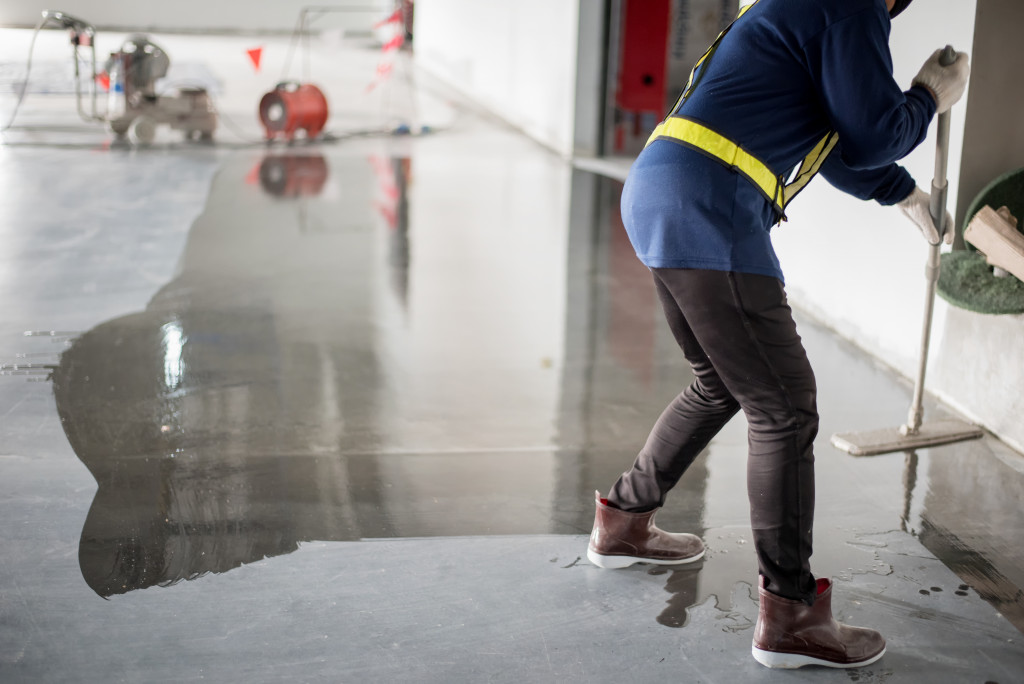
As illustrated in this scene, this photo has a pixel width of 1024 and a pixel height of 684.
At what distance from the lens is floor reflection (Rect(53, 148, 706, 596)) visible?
2.86 m

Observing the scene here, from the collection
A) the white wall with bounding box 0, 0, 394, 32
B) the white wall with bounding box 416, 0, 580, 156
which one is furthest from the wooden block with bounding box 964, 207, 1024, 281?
the white wall with bounding box 0, 0, 394, 32

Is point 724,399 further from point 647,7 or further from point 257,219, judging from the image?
point 647,7

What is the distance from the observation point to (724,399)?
2361 millimetres

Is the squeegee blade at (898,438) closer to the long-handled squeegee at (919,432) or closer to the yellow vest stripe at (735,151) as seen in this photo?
the long-handled squeegee at (919,432)

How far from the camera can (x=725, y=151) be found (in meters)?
2.04

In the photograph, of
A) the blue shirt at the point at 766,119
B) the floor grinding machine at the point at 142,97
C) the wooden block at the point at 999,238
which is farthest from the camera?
the floor grinding machine at the point at 142,97

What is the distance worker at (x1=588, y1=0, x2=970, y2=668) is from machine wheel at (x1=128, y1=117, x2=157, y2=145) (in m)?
7.92

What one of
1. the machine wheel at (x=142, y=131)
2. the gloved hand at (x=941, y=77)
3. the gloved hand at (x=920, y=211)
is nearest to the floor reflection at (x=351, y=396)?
the gloved hand at (x=920, y=211)

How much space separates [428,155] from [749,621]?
7719 millimetres

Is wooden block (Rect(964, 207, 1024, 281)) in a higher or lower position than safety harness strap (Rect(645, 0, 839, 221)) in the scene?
lower

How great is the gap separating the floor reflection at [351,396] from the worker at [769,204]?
2.36ft

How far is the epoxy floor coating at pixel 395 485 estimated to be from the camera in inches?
89.5

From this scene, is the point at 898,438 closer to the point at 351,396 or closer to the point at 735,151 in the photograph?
the point at 735,151

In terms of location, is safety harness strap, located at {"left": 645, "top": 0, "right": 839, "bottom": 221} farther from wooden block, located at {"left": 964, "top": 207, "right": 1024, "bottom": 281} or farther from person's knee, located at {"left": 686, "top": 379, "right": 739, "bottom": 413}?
wooden block, located at {"left": 964, "top": 207, "right": 1024, "bottom": 281}
